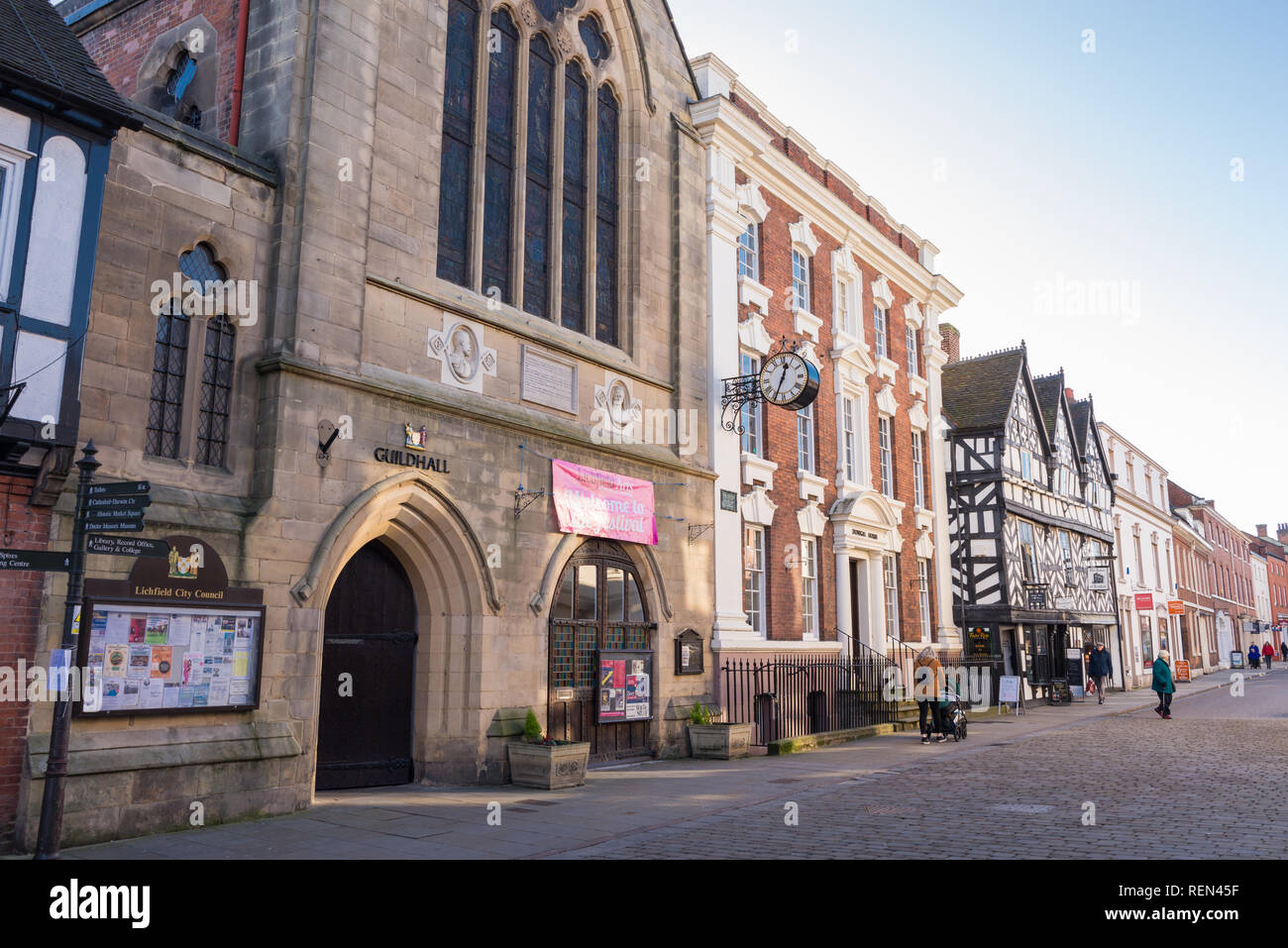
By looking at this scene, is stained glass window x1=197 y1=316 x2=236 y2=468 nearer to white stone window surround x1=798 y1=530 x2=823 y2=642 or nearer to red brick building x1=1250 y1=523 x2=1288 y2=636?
white stone window surround x1=798 y1=530 x2=823 y2=642

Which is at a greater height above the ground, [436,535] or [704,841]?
[436,535]

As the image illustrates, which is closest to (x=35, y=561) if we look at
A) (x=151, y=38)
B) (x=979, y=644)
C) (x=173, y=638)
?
(x=173, y=638)

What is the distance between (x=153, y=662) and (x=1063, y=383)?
3559 centimetres

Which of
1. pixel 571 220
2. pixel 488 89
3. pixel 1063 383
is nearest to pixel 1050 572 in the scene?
pixel 1063 383

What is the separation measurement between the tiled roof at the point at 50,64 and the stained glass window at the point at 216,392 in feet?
7.65

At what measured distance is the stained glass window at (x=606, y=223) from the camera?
17.1 metres

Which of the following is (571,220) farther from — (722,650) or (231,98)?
(722,650)

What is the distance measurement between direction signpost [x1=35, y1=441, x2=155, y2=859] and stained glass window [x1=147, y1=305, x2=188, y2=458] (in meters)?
2.21

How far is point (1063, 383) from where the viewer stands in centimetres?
3784

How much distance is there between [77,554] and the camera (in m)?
7.93

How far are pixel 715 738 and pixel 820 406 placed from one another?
30.1 ft

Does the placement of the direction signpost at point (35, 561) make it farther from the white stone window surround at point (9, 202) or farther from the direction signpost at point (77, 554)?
the white stone window surround at point (9, 202)

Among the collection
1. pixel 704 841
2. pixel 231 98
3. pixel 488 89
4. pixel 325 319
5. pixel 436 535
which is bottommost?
pixel 704 841

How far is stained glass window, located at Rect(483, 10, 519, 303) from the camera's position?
14.8 meters
